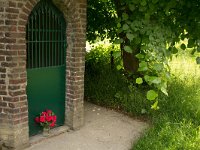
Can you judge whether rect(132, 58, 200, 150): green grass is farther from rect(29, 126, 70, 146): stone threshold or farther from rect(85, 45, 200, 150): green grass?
rect(29, 126, 70, 146): stone threshold

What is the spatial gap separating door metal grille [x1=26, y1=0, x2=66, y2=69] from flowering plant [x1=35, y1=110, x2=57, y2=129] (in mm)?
906

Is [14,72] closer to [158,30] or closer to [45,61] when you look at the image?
[45,61]

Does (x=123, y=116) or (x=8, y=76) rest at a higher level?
(x=8, y=76)

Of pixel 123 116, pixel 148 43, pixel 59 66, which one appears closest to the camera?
pixel 148 43

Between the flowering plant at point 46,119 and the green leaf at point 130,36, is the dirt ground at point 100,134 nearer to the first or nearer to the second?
the flowering plant at point 46,119

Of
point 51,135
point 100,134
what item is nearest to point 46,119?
point 51,135

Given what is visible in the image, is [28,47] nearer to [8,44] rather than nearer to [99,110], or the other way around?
[8,44]

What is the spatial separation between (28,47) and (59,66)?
0.93 metres

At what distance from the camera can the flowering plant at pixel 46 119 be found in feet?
20.3

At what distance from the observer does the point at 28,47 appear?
593 centimetres

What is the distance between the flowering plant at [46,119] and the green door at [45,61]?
0.33 ft

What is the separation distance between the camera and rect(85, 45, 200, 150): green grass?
6.07 meters

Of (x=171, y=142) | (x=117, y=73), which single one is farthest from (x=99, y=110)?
(x=171, y=142)

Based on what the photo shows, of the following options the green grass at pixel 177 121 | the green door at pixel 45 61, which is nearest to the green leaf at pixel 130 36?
the green grass at pixel 177 121
